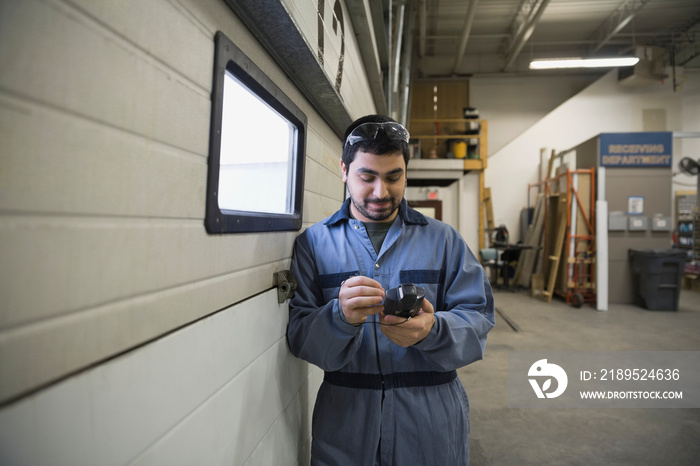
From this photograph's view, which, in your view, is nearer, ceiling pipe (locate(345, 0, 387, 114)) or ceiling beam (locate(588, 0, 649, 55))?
ceiling pipe (locate(345, 0, 387, 114))

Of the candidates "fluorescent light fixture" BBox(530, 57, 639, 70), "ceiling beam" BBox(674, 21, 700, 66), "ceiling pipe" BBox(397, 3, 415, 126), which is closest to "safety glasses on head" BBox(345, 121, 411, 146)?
"ceiling pipe" BBox(397, 3, 415, 126)

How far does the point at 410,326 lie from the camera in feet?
3.67

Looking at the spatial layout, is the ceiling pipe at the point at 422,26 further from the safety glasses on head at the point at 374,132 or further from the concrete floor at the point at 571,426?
the safety glasses on head at the point at 374,132

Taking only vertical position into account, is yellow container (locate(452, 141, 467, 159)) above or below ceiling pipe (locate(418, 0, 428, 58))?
below

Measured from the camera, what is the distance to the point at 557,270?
757 cm

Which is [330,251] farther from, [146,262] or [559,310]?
[559,310]

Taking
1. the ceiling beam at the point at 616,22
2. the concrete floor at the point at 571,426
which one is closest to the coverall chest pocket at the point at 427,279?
the concrete floor at the point at 571,426

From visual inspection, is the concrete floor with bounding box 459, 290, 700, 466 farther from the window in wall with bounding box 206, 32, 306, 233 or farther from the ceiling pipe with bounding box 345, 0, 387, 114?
the ceiling pipe with bounding box 345, 0, 387, 114

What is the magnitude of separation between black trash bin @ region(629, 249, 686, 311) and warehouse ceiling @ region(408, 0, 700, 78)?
19.1 feet

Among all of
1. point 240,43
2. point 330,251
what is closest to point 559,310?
point 330,251

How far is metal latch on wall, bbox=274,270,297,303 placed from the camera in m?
1.31

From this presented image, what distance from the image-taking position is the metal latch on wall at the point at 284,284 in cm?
131

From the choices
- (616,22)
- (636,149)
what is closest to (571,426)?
(636,149)

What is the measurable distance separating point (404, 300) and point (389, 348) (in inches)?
13.8
